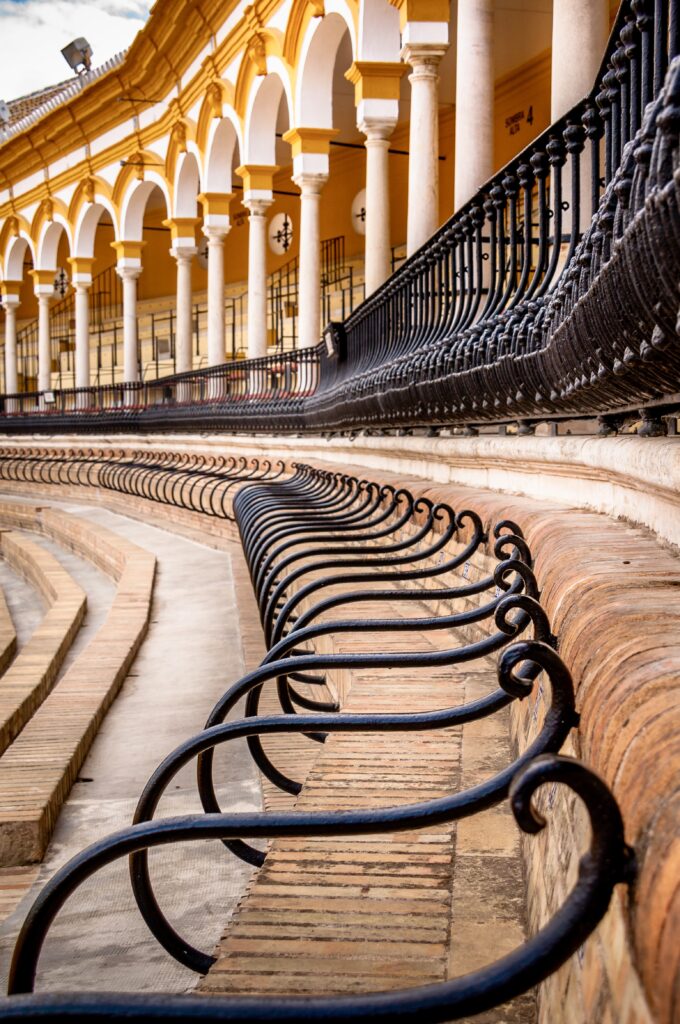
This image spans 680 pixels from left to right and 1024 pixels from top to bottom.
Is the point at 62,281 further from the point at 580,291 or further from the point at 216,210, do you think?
the point at 580,291

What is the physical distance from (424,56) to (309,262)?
18.6 ft

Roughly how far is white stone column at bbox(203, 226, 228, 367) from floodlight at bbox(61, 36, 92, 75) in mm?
16984

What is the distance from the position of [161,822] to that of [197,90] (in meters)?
20.8

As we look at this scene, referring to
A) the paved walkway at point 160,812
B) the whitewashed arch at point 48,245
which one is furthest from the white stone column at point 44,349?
the paved walkway at point 160,812

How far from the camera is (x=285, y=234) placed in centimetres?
2822

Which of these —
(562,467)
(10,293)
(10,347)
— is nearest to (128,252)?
(10,347)

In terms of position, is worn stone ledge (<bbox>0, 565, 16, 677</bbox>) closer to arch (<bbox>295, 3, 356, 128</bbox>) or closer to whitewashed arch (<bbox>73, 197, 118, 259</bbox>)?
arch (<bbox>295, 3, 356, 128</bbox>)

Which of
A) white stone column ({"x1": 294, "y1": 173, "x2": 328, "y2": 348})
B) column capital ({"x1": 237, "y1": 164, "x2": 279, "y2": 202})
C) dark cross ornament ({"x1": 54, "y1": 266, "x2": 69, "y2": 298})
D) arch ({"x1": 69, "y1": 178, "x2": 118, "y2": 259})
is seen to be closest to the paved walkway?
white stone column ({"x1": 294, "y1": 173, "x2": 328, "y2": 348})

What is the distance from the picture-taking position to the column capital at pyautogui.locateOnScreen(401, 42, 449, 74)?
956 centimetres

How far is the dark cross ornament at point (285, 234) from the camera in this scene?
92.4 feet

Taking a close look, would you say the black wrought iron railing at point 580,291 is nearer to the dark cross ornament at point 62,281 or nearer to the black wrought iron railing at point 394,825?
the black wrought iron railing at point 394,825

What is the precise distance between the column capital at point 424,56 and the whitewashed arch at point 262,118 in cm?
770

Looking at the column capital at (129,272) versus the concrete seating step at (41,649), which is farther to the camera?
the column capital at (129,272)

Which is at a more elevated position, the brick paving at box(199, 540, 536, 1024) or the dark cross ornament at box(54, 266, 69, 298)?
the dark cross ornament at box(54, 266, 69, 298)
